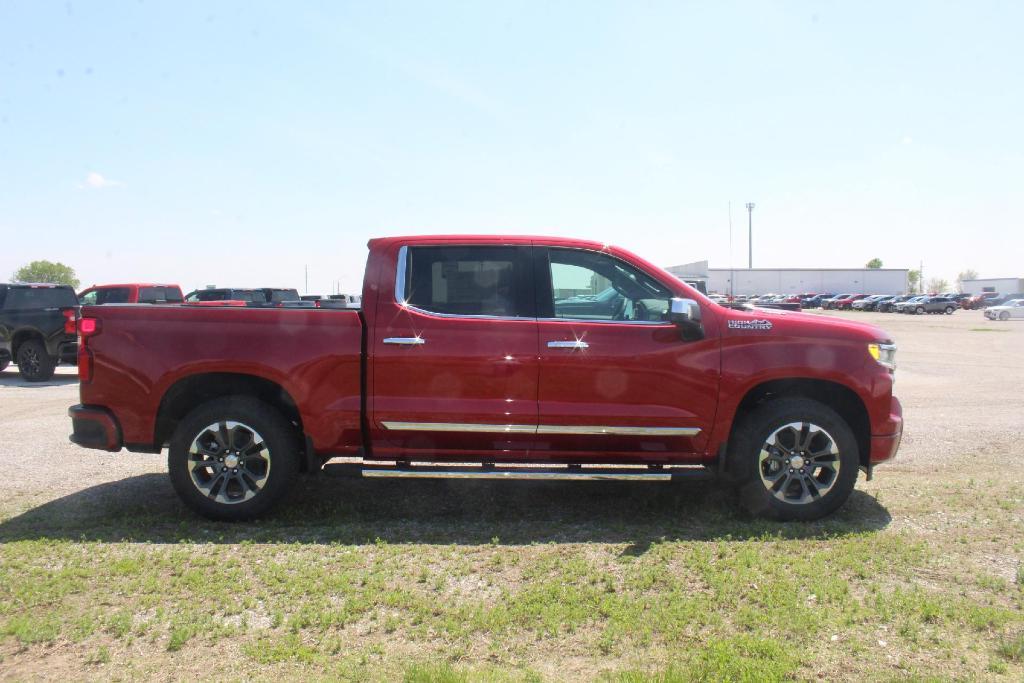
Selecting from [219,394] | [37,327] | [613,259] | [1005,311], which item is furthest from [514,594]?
[1005,311]

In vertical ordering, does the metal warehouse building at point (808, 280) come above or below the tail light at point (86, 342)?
above

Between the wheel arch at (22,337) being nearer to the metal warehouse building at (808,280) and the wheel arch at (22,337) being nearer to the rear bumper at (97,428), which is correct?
the rear bumper at (97,428)

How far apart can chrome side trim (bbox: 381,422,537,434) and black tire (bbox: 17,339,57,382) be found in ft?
38.7

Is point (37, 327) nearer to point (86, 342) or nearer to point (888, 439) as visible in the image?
point (86, 342)

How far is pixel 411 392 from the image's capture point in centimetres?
508

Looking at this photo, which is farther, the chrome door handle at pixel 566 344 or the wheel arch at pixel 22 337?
the wheel arch at pixel 22 337

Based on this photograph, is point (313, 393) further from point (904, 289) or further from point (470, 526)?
point (904, 289)

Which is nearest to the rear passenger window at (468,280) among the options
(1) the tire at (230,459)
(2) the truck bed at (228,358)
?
(2) the truck bed at (228,358)

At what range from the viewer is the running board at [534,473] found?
5008 mm

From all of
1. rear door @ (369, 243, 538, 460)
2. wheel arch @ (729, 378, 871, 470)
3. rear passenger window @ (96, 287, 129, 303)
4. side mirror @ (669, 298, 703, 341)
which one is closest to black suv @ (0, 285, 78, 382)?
rear passenger window @ (96, 287, 129, 303)

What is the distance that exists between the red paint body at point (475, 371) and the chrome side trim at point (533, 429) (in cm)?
4

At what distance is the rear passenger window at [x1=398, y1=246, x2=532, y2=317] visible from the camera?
205 inches

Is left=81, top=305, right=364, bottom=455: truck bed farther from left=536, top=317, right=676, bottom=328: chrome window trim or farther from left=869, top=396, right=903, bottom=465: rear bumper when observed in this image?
left=869, top=396, right=903, bottom=465: rear bumper

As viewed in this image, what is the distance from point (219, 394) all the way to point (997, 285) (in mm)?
138340
